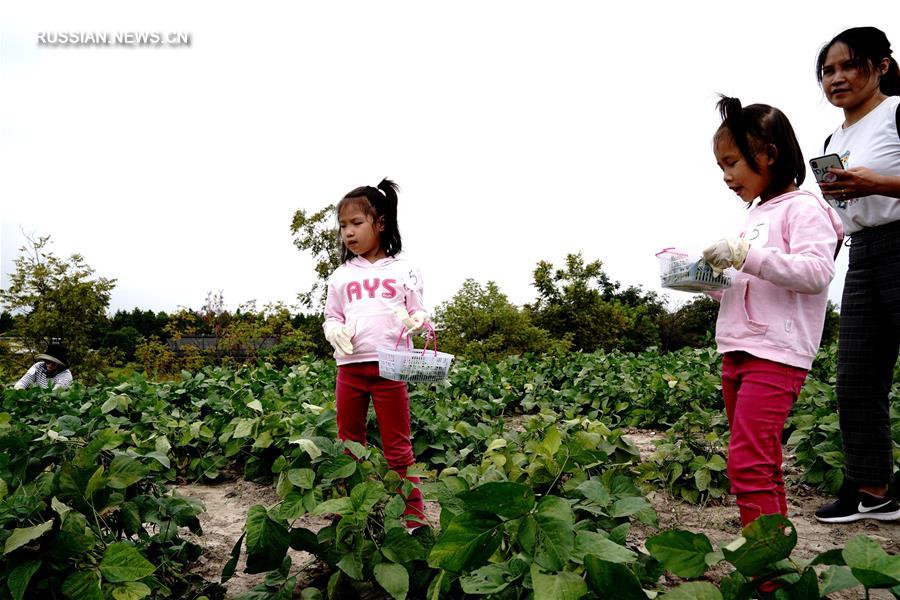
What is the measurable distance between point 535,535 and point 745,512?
1.14 m

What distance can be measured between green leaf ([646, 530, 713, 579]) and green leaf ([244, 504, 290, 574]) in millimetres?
942

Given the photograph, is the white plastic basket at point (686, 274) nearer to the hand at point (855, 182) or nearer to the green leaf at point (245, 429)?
the hand at point (855, 182)

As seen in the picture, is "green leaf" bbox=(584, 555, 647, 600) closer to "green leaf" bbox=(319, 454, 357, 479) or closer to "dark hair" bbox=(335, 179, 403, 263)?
"green leaf" bbox=(319, 454, 357, 479)

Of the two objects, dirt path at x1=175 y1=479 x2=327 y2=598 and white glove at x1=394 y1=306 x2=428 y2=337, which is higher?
white glove at x1=394 y1=306 x2=428 y2=337

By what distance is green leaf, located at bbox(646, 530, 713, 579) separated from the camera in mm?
1162

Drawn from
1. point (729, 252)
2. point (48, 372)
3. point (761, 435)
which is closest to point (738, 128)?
point (729, 252)

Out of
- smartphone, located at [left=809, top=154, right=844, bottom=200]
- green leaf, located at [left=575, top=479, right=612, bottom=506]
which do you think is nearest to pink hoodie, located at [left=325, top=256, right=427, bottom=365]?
green leaf, located at [left=575, top=479, right=612, bottom=506]

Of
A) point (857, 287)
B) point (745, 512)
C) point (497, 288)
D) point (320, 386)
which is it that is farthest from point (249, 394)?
point (497, 288)

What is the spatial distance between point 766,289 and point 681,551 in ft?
3.70

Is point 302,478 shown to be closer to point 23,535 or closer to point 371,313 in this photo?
point 23,535

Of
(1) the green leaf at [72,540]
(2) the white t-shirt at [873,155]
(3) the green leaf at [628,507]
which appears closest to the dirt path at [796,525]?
(3) the green leaf at [628,507]

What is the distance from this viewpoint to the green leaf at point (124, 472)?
5.63ft

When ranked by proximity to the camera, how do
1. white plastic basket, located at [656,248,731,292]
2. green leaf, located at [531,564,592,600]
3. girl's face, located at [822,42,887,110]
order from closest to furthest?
green leaf, located at [531,564,592,600]
white plastic basket, located at [656,248,731,292]
girl's face, located at [822,42,887,110]

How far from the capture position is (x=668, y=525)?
8.68 feet
